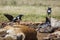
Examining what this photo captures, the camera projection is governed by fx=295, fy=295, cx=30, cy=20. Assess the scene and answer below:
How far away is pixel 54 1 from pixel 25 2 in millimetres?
2725

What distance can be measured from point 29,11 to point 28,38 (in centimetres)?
1354

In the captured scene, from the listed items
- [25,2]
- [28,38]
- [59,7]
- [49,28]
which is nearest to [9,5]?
[25,2]

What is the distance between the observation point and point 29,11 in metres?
20.0

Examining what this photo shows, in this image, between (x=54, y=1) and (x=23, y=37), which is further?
(x=54, y=1)

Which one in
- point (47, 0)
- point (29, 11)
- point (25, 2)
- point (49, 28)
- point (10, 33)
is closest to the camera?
point (10, 33)

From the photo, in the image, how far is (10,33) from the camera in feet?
19.6

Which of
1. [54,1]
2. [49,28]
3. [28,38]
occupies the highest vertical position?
[28,38]

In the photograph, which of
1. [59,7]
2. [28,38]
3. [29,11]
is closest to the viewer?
[28,38]

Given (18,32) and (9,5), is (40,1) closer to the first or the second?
(9,5)

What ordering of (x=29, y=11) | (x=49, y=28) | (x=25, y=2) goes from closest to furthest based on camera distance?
(x=49, y=28) → (x=29, y=11) → (x=25, y=2)

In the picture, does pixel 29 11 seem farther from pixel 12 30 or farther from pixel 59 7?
pixel 12 30

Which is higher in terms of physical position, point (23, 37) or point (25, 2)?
point (23, 37)

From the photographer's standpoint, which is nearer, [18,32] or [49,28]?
[18,32]

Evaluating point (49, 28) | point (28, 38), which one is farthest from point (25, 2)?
point (28, 38)
